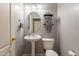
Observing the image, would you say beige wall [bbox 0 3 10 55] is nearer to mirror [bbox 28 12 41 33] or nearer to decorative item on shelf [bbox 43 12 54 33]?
mirror [bbox 28 12 41 33]

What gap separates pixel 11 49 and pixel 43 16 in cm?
51

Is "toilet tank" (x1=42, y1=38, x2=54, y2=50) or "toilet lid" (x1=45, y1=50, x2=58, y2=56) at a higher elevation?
"toilet tank" (x1=42, y1=38, x2=54, y2=50)

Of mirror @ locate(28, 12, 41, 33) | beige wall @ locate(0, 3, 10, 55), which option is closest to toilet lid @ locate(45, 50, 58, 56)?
mirror @ locate(28, 12, 41, 33)

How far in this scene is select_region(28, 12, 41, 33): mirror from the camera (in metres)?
1.26

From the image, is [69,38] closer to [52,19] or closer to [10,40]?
[52,19]

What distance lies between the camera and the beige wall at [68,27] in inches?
48.4

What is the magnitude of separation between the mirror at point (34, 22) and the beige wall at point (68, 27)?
9.3 inches

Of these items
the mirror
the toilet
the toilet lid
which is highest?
the mirror

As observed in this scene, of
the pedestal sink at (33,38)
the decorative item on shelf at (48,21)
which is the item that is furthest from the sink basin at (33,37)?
the decorative item on shelf at (48,21)

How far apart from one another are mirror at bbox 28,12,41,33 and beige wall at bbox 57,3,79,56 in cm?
24

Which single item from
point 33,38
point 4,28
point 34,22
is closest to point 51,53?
point 33,38

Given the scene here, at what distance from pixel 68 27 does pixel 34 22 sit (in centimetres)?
37

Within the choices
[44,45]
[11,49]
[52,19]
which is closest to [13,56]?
[11,49]

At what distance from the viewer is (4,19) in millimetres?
1254
